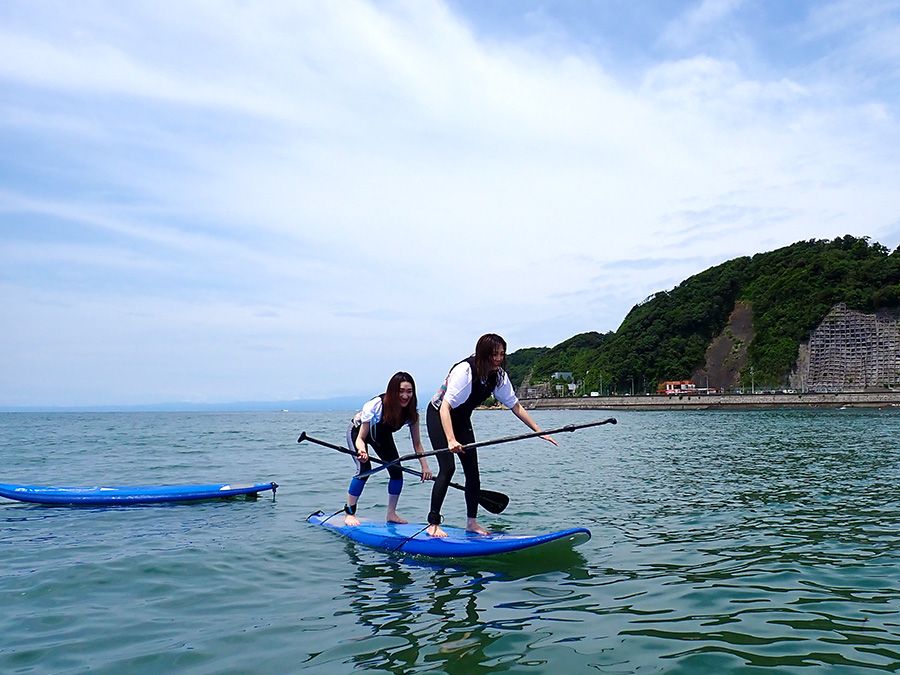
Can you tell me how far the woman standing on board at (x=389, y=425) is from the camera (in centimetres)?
912

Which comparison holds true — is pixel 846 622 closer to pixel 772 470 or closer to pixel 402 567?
pixel 402 567

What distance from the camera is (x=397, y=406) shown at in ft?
30.1

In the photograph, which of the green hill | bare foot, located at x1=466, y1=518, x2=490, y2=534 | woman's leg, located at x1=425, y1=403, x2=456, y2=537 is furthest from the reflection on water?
the green hill

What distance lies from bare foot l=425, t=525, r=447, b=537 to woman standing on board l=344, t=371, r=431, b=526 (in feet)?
2.49

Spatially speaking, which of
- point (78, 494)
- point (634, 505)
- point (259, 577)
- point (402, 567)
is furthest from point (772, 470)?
point (78, 494)

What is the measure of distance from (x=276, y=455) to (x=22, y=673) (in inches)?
944

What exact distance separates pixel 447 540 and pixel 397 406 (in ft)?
6.32

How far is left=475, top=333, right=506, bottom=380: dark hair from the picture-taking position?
25.8 feet

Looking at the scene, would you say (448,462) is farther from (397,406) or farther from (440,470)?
(397,406)

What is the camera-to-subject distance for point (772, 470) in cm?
1773

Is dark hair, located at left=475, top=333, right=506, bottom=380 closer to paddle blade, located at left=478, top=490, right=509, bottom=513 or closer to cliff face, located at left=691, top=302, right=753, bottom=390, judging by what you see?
paddle blade, located at left=478, top=490, right=509, bottom=513

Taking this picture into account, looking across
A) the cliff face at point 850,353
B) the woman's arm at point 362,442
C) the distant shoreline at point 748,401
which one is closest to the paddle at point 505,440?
the woman's arm at point 362,442

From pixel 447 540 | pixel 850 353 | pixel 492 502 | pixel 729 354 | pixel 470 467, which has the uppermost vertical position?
pixel 729 354

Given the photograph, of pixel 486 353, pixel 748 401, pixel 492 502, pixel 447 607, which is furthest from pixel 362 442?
pixel 748 401
